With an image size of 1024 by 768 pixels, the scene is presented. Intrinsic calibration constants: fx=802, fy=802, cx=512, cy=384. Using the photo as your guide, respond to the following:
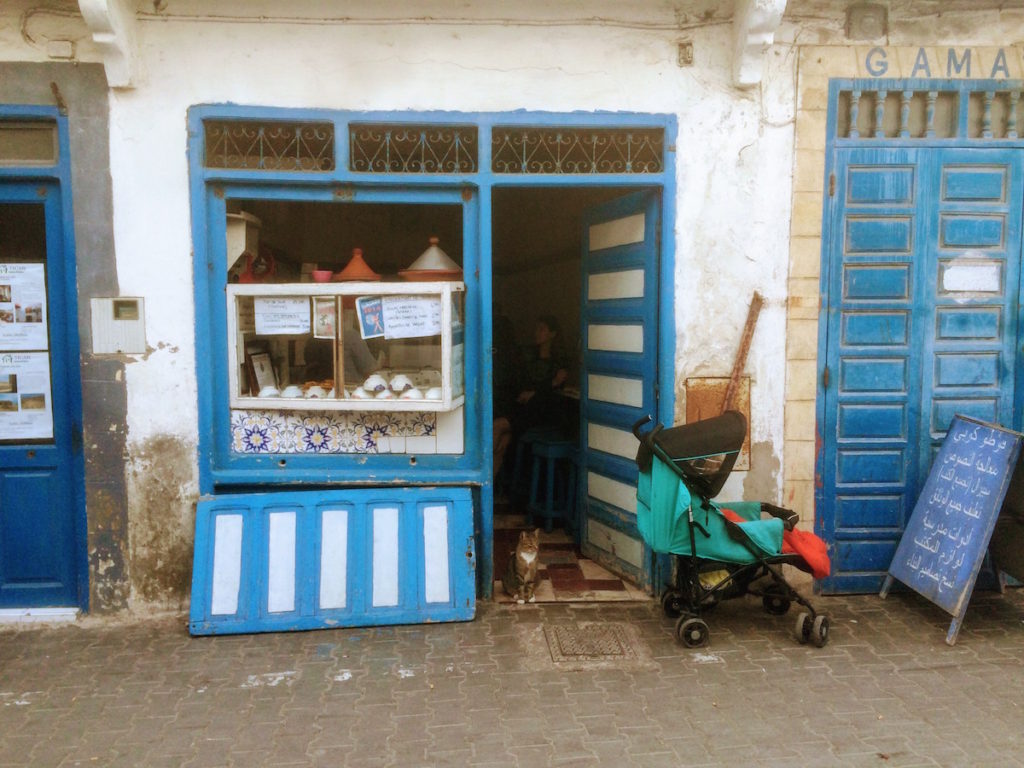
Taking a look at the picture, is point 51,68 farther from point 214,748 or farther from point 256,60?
point 214,748

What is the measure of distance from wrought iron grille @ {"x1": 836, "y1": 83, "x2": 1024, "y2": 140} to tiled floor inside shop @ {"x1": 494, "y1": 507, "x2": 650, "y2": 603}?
3.46 metres

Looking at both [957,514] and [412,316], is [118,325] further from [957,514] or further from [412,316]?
[957,514]

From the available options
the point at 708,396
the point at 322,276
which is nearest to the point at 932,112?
the point at 708,396

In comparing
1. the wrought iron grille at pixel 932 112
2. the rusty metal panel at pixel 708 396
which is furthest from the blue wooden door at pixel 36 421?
the wrought iron grille at pixel 932 112

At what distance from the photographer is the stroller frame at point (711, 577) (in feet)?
15.4

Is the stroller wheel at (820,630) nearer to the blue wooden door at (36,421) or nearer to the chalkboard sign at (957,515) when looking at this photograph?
the chalkboard sign at (957,515)

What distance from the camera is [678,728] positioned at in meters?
3.91

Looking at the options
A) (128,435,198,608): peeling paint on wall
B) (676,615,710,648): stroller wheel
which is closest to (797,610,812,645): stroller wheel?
(676,615,710,648): stroller wheel

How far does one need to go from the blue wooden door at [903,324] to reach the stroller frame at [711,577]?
82 cm

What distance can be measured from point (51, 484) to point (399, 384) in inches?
92.5

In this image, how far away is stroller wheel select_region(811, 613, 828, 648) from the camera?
4727 mm

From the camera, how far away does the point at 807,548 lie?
4.84 m

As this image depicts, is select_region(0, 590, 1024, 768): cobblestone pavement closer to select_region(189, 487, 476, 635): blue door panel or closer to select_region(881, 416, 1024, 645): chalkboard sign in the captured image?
select_region(189, 487, 476, 635): blue door panel

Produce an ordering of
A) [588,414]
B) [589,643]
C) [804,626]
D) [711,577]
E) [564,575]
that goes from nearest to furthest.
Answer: [804,626] < [589,643] < [711,577] < [564,575] < [588,414]
